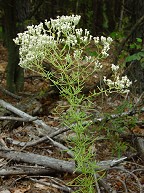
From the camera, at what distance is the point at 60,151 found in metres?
4.50

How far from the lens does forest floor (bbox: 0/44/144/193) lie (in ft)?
12.3

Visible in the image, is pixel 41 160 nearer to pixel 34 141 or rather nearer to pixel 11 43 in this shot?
pixel 34 141

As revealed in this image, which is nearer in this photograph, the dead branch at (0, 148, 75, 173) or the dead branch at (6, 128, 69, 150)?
the dead branch at (0, 148, 75, 173)

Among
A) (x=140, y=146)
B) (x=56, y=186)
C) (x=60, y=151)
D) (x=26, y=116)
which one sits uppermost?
(x=26, y=116)

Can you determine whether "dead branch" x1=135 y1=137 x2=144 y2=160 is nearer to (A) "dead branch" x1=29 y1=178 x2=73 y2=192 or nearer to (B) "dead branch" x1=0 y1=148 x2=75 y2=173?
(B) "dead branch" x1=0 y1=148 x2=75 y2=173

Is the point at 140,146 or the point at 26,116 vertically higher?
the point at 26,116

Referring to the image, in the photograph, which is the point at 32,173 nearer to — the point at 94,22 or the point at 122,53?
the point at 122,53

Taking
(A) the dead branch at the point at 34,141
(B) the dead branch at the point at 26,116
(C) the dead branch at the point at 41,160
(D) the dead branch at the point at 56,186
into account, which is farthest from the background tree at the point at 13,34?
(D) the dead branch at the point at 56,186

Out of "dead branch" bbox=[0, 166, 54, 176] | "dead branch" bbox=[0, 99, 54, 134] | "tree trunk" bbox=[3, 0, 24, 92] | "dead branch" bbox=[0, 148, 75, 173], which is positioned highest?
"tree trunk" bbox=[3, 0, 24, 92]

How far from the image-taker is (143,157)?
4.16 meters

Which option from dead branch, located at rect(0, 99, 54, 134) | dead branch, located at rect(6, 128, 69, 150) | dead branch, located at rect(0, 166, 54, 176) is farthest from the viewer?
dead branch, located at rect(0, 99, 54, 134)

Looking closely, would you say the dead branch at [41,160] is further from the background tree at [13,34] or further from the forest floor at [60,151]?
the background tree at [13,34]

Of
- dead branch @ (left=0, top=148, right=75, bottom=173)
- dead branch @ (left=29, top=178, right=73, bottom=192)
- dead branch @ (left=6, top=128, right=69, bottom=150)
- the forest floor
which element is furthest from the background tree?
dead branch @ (left=29, top=178, right=73, bottom=192)

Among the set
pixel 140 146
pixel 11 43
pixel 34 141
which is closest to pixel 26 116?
pixel 34 141
